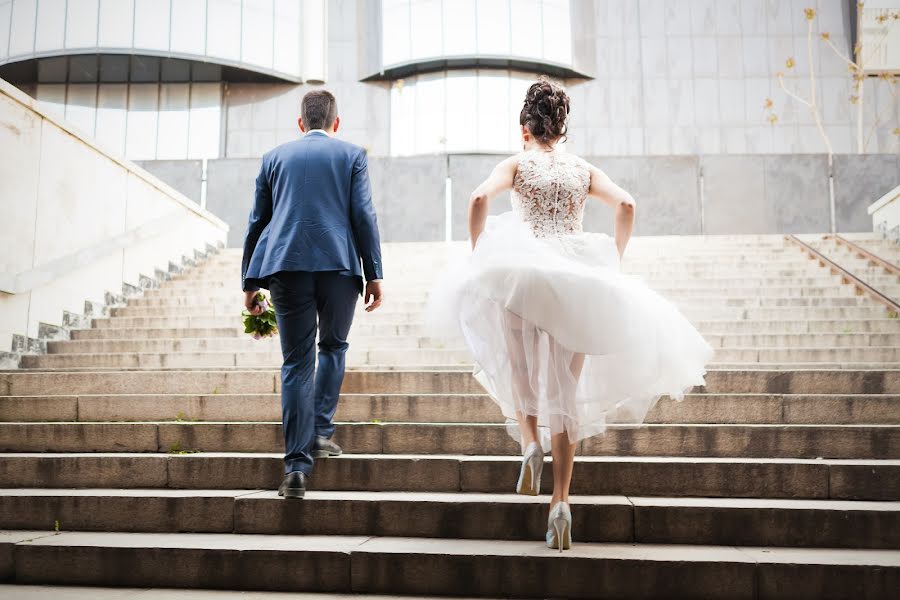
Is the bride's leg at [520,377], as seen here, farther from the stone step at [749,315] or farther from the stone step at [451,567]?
the stone step at [749,315]

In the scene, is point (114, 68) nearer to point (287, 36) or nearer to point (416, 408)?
point (287, 36)

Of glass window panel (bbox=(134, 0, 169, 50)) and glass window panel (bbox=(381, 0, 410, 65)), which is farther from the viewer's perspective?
glass window panel (bbox=(381, 0, 410, 65))

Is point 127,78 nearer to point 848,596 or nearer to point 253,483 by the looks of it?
point 253,483

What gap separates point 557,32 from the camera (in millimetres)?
22562

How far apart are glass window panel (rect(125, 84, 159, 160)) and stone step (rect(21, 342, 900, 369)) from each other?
52.4ft

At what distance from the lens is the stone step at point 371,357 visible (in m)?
6.69

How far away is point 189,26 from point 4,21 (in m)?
4.71

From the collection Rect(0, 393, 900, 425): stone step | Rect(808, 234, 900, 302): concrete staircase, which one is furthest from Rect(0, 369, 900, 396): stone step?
Rect(808, 234, 900, 302): concrete staircase

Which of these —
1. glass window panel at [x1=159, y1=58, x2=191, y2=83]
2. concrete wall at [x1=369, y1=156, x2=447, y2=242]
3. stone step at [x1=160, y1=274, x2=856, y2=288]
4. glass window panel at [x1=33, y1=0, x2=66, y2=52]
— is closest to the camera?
stone step at [x1=160, y1=274, x2=856, y2=288]

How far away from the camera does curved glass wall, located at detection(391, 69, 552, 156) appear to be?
2192cm

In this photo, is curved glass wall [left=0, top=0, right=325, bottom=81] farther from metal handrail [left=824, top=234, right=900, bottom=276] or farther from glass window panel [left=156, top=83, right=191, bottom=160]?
metal handrail [left=824, top=234, right=900, bottom=276]

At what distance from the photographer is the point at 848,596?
339 cm

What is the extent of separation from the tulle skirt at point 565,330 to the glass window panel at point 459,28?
1898 centimetres

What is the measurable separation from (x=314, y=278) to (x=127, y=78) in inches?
822
